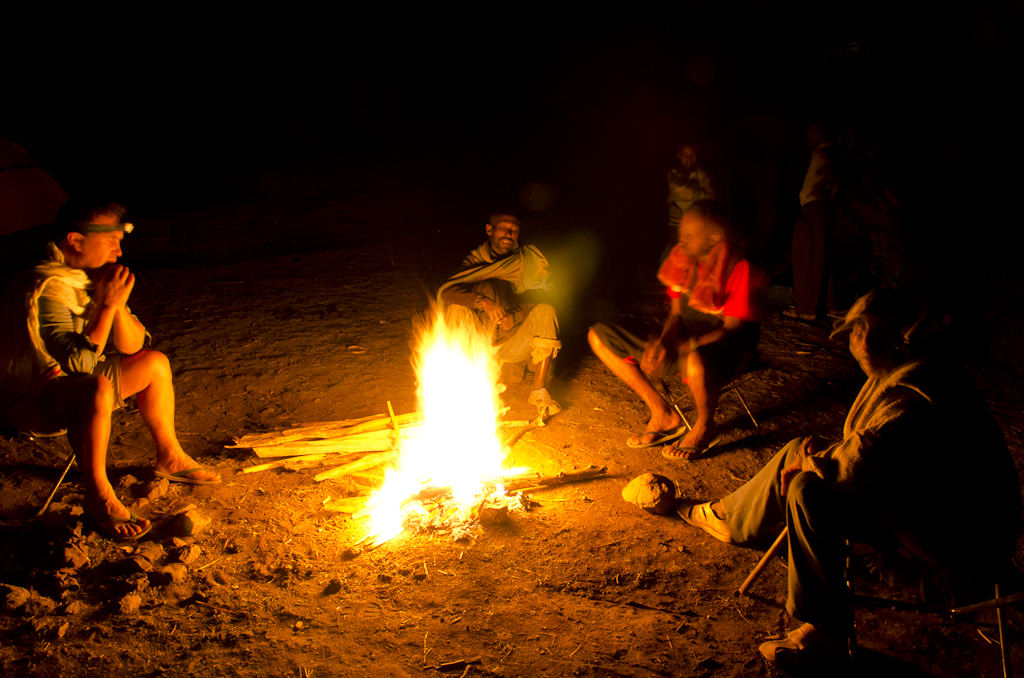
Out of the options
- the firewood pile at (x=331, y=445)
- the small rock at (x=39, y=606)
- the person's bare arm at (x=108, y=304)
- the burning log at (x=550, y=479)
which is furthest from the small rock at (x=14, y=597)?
the burning log at (x=550, y=479)

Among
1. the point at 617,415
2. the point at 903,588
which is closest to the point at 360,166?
the point at 617,415

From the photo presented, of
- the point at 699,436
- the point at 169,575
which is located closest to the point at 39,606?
the point at 169,575

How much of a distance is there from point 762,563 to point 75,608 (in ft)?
11.1

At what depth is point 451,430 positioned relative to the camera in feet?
15.3

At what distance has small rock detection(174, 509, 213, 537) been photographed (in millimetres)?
3588

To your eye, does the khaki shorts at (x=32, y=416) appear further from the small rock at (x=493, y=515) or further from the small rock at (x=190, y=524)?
the small rock at (x=493, y=515)

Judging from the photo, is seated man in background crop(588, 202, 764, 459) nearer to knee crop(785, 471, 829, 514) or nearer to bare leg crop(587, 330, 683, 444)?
bare leg crop(587, 330, 683, 444)

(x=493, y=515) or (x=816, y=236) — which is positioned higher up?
(x=816, y=236)

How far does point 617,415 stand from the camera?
211 inches

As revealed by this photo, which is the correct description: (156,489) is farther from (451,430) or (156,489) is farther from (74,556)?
(451,430)

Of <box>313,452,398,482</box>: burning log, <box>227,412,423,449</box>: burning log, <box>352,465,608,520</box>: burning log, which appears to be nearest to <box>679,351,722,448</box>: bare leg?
<box>352,465,608,520</box>: burning log

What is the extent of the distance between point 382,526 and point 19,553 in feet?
6.44

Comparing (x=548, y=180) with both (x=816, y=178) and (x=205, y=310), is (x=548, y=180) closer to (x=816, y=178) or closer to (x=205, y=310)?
(x=816, y=178)

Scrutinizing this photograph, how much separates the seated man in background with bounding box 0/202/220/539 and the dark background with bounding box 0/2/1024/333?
6.40 m
